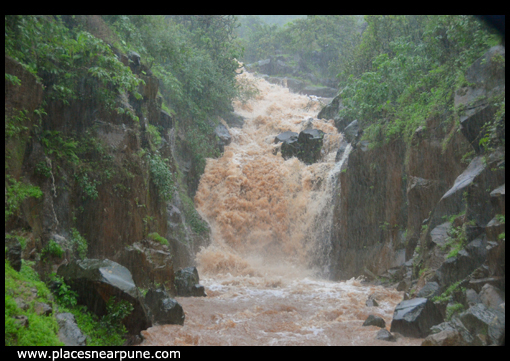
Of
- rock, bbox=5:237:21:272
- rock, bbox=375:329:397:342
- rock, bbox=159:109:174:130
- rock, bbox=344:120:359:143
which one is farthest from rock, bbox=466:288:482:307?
rock, bbox=159:109:174:130

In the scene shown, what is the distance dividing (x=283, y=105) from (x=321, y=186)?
12.0 meters

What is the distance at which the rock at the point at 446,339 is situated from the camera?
6.57 meters

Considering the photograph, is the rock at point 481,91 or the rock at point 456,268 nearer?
the rock at point 456,268

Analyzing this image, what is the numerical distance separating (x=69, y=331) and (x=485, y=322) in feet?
21.8

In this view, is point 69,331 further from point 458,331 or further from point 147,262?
point 458,331

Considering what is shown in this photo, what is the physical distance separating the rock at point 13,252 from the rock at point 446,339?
6947mm

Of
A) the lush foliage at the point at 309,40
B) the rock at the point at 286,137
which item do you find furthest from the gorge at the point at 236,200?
the lush foliage at the point at 309,40

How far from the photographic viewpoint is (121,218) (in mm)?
11461

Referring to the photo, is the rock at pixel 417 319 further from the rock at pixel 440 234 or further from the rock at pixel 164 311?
the rock at pixel 164 311

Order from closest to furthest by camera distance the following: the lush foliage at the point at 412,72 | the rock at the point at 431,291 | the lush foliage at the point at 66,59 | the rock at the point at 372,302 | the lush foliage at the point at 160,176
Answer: the lush foliage at the point at 66,59
the rock at the point at 431,291
the lush foliage at the point at 412,72
the rock at the point at 372,302
the lush foliage at the point at 160,176

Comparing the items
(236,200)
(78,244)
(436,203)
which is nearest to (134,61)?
(78,244)

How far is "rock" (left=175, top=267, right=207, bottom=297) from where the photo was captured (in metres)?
12.4

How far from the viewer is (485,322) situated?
21.7ft
